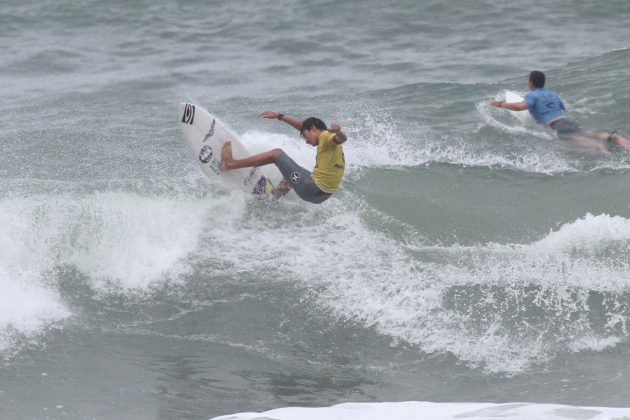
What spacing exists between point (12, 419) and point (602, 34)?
624 inches

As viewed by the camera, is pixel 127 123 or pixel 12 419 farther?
pixel 127 123

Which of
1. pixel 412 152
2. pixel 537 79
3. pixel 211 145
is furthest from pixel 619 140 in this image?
pixel 211 145

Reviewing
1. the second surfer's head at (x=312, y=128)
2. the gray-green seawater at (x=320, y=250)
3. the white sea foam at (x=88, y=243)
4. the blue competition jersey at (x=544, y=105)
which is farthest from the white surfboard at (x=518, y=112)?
the white sea foam at (x=88, y=243)

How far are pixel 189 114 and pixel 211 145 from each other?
0.48 meters

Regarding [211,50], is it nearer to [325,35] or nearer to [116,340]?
[325,35]

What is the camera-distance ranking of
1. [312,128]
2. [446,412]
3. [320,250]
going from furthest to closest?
[312,128] < [320,250] < [446,412]

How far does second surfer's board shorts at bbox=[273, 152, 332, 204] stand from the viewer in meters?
10.6

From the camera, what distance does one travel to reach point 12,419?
7.29m

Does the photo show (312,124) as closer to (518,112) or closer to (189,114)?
(189,114)

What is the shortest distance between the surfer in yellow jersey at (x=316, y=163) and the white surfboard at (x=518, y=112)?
15.8ft

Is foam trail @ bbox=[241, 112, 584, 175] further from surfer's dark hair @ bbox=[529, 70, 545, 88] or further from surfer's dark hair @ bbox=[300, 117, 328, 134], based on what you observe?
surfer's dark hair @ bbox=[300, 117, 328, 134]

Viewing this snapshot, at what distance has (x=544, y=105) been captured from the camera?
13.6 meters

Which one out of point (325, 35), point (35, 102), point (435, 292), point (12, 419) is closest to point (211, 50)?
point (325, 35)

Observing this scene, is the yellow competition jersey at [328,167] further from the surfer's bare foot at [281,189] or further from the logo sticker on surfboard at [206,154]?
the logo sticker on surfboard at [206,154]
